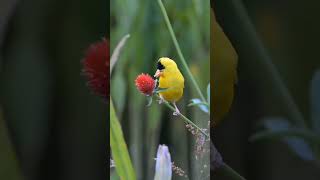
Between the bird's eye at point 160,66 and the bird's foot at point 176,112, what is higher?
Answer: the bird's eye at point 160,66

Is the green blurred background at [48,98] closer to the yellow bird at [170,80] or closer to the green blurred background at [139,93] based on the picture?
the green blurred background at [139,93]

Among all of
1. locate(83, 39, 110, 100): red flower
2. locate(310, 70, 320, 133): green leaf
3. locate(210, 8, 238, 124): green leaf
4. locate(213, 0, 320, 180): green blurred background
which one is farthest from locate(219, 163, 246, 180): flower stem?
locate(83, 39, 110, 100): red flower

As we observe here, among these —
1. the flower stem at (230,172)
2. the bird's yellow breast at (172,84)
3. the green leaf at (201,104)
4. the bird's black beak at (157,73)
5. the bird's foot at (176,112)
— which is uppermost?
the bird's black beak at (157,73)

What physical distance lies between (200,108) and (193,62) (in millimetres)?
116

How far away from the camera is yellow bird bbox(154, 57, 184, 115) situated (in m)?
1.50

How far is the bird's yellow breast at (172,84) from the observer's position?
4.92 ft

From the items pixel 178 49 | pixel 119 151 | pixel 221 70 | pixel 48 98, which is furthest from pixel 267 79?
pixel 48 98

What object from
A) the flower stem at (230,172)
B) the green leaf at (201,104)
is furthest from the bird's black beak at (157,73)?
the flower stem at (230,172)

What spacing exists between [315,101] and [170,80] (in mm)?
362

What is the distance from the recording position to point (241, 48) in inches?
56.0

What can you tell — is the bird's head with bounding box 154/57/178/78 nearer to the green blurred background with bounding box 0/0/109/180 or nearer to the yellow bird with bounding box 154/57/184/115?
the yellow bird with bounding box 154/57/184/115

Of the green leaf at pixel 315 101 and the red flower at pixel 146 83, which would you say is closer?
the green leaf at pixel 315 101

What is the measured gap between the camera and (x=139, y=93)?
1.53 metres

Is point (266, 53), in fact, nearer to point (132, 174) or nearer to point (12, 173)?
point (132, 174)
